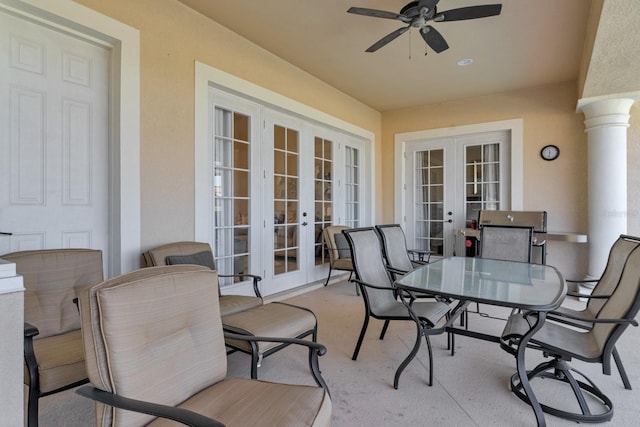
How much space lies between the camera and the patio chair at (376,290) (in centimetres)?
239

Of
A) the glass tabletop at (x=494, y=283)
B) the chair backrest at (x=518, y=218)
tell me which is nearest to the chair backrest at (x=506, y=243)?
the glass tabletop at (x=494, y=283)

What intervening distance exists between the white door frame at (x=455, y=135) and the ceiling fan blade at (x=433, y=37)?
8.81 feet

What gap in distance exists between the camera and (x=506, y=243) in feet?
11.3

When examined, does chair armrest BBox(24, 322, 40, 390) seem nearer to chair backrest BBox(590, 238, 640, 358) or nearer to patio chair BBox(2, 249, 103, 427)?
patio chair BBox(2, 249, 103, 427)

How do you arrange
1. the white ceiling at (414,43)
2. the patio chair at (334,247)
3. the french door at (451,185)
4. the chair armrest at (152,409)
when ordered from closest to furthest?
the chair armrest at (152,409) → the white ceiling at (414,43) → the patio chair at (334,247) → the french door at (451,185)

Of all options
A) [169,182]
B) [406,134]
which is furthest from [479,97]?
[169,182]

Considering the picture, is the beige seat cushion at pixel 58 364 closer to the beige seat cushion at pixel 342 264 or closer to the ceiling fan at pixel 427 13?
the ceiling fan at pixel 427 13

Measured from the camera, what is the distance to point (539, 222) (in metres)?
4.65

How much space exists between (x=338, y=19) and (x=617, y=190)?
3.87m

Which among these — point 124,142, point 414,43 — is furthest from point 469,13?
point 124,142

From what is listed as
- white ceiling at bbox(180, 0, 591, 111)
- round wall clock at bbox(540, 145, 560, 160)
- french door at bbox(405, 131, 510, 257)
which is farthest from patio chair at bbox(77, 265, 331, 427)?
round wall clock at bbox(540, 145, 560, 160)

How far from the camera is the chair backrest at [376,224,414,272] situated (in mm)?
3281

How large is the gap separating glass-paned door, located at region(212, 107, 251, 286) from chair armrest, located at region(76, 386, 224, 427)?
2.50 metres

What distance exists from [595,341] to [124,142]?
11.2ft
